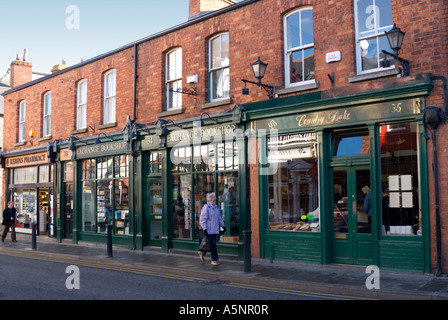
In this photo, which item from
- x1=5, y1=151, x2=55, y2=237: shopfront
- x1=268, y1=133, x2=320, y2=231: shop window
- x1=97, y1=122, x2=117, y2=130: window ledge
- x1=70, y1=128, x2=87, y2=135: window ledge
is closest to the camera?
x1=268, y1=133, x2=320, y2=231: shop window

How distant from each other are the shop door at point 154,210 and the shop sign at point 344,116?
4.54 m

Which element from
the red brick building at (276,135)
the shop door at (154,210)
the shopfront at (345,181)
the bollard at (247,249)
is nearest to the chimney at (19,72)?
the red brick building at (276,135)

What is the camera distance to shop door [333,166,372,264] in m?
10.9

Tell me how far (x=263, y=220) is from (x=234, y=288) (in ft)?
11.8

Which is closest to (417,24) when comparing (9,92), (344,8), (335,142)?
(344,8)

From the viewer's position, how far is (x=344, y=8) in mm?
11422

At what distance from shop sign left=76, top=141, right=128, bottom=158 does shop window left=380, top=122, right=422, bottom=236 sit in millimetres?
8998

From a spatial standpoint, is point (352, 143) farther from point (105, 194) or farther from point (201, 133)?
point (105, 194)

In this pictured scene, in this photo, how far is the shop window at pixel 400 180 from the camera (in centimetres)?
1020

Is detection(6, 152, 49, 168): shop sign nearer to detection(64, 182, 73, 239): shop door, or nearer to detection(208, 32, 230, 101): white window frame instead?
detection(64, 182, 73, 239): shop door

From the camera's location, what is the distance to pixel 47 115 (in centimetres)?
2053

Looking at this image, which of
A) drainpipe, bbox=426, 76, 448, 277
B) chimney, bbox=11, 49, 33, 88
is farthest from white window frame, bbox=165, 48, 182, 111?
chimney, bbox=11, 49, 33, 88
